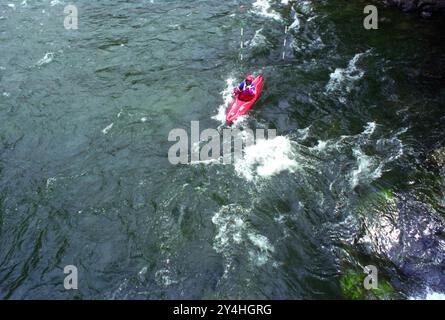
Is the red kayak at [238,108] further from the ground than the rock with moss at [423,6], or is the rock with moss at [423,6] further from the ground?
the rock with moss at [423,6]

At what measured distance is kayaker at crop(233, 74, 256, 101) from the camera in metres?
14.0

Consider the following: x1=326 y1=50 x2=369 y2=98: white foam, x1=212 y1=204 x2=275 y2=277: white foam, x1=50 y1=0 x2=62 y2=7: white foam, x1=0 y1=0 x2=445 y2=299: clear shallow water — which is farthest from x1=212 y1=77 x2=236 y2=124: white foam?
x1=50 y1=0 x2=62 y2=7: white foam

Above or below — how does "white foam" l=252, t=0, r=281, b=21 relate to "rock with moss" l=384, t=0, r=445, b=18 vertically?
below

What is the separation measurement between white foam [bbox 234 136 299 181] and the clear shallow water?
51mm

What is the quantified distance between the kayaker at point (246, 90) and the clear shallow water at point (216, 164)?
67 cm

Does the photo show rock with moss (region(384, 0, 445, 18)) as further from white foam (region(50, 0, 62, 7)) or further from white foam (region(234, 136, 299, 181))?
white foam (region(50, 0, 62, 7))

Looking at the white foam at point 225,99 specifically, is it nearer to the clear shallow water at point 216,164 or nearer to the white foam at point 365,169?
the clear shallow water at point 216,164

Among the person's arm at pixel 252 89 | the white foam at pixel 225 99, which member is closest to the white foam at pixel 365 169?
the person's arm at pixel 252 89

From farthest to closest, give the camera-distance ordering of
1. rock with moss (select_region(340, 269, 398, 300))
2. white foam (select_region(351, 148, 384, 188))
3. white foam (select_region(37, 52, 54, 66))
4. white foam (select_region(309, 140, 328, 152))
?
white foam (select_region(37, 52, 54, 66))
white foam (select_region(309, 140, 328, 152))
white foam (select_region(351, 148, 384, 188))
rock with moss (select_region(340, 269, 398, 300))

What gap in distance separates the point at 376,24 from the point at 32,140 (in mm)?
15886

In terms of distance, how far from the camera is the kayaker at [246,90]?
14039 mm

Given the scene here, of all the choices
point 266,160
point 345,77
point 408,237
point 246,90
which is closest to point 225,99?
point 246,90
